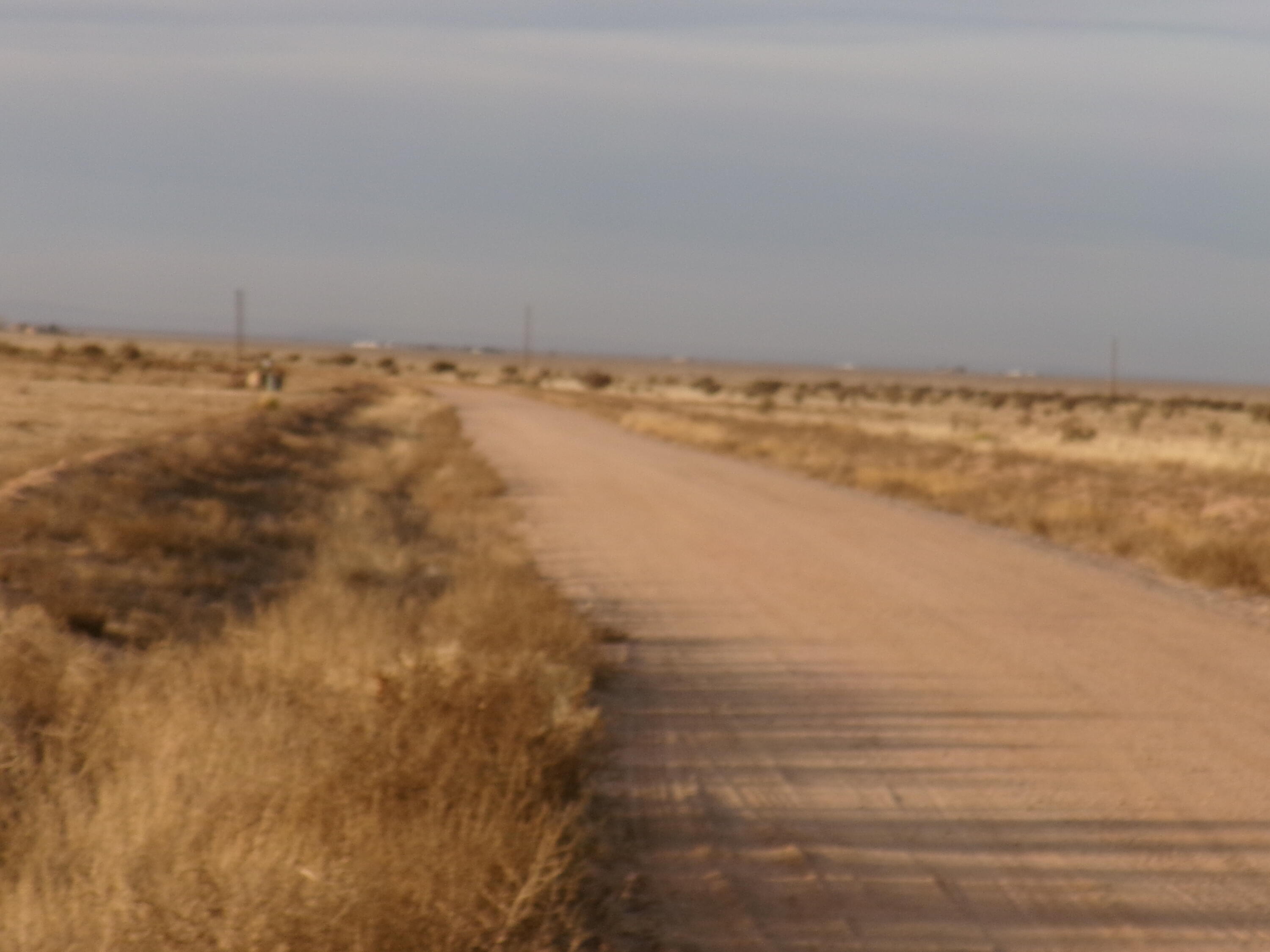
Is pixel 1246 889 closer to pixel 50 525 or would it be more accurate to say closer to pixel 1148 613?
pixel 1148 613

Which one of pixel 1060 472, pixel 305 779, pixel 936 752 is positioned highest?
pixel 305 779

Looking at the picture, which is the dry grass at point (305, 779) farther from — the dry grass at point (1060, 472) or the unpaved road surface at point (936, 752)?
the dry grass at point (1060, 472)

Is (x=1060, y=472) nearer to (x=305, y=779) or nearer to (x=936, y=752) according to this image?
(x=936, y=752)

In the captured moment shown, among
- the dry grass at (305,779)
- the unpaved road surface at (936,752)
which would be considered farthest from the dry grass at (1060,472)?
the dry grass at (305,779)

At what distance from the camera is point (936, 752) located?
772cm

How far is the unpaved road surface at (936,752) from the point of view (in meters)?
5.47

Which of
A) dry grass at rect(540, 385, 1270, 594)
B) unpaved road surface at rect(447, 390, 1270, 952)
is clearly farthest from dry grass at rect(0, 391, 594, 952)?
dry grass at rect(540, 385, 1270, 594)

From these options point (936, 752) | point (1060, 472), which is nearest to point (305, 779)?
point (936, 752)

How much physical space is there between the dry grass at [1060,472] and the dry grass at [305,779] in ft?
30.5

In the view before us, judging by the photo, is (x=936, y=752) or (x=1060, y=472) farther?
(x=1060, y=472)

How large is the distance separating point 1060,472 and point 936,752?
26499mm

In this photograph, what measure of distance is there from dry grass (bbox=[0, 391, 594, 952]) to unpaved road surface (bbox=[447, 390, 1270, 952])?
24.7 inches

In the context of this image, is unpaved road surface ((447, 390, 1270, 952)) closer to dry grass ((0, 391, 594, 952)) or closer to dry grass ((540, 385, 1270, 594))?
dry grass ((0, 391, 594, 952))

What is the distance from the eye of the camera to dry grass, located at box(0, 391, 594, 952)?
4.35 meters
